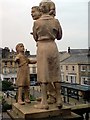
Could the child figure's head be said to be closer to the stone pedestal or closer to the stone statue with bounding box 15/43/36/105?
the stone statue with bounding box 15/43/36/105

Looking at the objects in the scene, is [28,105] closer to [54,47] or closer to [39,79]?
[39,79]

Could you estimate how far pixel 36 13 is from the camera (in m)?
4.02

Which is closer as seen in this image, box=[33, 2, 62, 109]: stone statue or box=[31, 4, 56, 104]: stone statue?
box=[33, 2, 62, 109]: stone statue

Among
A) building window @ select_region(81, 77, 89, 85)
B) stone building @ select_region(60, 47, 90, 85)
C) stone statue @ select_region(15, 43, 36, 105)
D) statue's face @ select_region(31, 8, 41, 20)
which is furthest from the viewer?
stone building @ select_region(60, 47, 90, 85)

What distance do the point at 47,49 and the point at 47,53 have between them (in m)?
0.06

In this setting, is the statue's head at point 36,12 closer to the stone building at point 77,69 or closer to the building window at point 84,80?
the stone building at point 77,69

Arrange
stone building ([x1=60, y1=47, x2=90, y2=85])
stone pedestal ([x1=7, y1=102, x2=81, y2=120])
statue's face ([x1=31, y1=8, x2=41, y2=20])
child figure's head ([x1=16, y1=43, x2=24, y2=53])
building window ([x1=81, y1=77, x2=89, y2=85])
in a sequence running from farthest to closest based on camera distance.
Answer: stone building ([x1=60, y1=47, x2=90, y2=85]) < building window ([x1=81, y1=77, x2=89, y2=85]) < child figure's head ([x1=16, y1=43, x2=24, y2=53]) < statue's face ([x1=31, y1=8, x2=41, y2=20]) < stone pedestal ([x1=7, y1=102, x2=81, y2=120])

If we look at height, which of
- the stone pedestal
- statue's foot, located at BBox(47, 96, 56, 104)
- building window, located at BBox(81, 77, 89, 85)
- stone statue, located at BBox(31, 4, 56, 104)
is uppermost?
stone statue, located at BBox(31, 4, 56, 104)

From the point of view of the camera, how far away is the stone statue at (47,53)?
3.78 metres

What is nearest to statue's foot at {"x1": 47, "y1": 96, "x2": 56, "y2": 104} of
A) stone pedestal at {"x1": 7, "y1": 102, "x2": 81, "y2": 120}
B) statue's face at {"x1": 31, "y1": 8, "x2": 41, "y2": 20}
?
stone pedestal at {"x1": 7, "y1": 102, "x2": 81, "y2": 120}

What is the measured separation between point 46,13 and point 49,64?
0.73m

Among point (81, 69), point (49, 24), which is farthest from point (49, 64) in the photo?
point (81, 69)

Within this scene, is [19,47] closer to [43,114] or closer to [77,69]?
[43,114]

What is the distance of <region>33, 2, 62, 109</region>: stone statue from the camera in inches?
149
